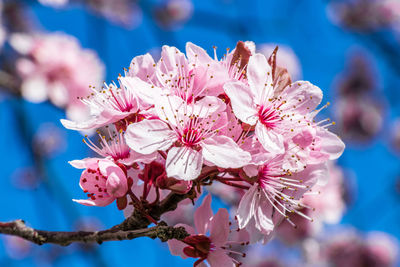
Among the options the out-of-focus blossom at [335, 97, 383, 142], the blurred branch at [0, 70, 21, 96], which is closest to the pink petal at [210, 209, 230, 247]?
the blurred branch at [0, 70, 21, 96]

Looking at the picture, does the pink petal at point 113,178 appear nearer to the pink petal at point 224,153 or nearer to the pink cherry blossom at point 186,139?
the pink cherry blossom at point 186,139

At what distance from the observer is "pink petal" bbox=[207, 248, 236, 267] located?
1.42 m

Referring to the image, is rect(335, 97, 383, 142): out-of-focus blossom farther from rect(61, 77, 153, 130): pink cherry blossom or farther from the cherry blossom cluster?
rect(61, 77, 153, 130): pink cherry blossom

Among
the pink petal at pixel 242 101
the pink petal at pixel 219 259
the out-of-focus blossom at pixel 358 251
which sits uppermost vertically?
the out-of-focus blossom at pixel 358 251

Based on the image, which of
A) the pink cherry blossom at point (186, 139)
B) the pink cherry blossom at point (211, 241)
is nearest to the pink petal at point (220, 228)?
the pink cherry blossom at point (211, 241)

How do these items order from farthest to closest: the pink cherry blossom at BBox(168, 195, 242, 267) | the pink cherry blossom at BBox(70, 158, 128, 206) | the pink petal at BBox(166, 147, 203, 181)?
the pink cherry blossom at BBox(168, 195, 242, 267) < the pink cherry blossom at BBox(70, 158, 128, 206) < the pink petal at BBox(166, 147, 203, 181)

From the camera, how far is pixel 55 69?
394 cm

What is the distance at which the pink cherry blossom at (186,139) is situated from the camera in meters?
1.21

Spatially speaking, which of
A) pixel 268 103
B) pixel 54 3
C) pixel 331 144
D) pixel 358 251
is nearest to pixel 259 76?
pixel 268 103

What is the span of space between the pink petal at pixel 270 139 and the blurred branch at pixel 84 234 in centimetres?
38

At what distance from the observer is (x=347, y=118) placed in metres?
7.44

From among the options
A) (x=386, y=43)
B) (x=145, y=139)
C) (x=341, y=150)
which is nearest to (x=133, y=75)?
(x=145, y=139)

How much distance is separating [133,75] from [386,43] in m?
4.66

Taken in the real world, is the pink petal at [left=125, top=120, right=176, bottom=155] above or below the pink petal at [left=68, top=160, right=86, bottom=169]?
above
